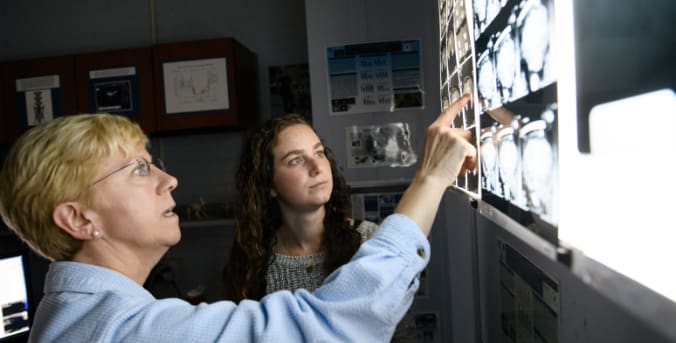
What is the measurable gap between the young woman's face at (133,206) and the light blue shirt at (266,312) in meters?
0.10

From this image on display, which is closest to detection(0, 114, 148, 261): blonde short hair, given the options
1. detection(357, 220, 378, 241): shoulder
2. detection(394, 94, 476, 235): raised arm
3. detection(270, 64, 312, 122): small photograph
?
detection(394, 94, 476, 235): raised arm

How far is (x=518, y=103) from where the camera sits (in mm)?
698

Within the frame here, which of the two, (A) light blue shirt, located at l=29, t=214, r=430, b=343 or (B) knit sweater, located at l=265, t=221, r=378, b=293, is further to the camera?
(B) knit sweater, located at l=265, t=221, r=378, b=293

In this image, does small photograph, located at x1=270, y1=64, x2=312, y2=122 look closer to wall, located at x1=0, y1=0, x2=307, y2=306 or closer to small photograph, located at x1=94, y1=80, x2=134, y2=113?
wall, located at x1=0, y1=0, x2=307, y2=306

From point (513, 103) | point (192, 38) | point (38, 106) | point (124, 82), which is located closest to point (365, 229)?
point (513, 103)

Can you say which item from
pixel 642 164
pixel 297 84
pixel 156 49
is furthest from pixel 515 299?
pixel 156 49

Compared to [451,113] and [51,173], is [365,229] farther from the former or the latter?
[51,173]

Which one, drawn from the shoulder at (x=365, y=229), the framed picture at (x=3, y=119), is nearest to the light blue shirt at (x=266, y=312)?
the shoulder at (x=365, y=229)

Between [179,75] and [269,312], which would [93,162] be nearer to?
[269,312]

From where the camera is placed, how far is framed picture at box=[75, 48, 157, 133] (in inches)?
96.3

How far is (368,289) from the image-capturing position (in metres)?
0.70

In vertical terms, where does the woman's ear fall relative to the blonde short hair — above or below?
below

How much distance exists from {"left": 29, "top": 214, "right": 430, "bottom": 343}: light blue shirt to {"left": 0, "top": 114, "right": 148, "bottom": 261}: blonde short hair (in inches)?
4.7

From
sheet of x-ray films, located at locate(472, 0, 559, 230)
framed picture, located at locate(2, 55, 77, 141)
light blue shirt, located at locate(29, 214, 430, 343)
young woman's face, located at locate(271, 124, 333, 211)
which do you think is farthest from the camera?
framed picture, located at locate(2, 55, 77, 141)
